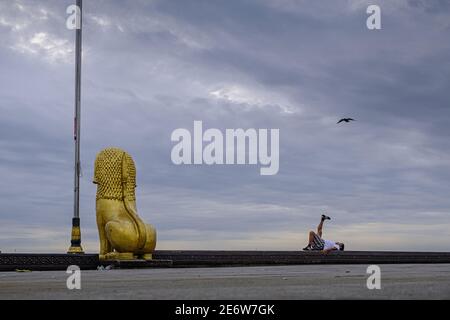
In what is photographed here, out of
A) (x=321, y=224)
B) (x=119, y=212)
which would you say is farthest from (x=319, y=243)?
(x=119, y=212)

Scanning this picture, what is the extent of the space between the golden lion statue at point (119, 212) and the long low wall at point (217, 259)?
573mm

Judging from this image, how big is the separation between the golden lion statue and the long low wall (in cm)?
57

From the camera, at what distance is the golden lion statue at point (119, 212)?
71.8 feet

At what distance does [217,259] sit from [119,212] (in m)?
5.22

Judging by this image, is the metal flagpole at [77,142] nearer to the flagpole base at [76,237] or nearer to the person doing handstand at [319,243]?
the flagpole base at [76,237]

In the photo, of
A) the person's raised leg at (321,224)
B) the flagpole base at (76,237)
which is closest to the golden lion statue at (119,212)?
the flagpole base at (76,237)

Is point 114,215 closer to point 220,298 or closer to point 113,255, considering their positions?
point 113,255

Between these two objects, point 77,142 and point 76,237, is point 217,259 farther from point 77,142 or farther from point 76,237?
point 77,142

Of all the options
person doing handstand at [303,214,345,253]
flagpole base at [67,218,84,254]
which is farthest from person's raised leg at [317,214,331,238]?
flagpole base at [67,218,84,254]

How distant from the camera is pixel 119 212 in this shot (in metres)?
22.4

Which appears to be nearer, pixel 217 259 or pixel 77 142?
pixel 77 142
